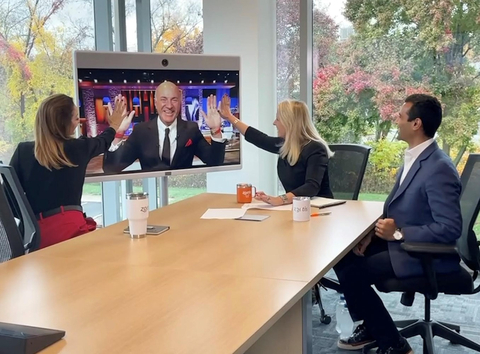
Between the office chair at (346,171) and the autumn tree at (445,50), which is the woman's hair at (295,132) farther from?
the autumn tree at (445,50)

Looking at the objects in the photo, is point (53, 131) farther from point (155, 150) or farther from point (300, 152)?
point (300, 152)

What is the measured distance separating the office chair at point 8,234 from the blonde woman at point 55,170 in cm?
46

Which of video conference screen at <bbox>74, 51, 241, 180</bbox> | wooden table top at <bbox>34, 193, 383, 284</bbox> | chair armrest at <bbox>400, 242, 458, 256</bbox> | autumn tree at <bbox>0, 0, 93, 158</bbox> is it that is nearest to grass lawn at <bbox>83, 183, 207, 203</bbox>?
autumn tree at <bbox>0, 0, 93, 158</bbox>

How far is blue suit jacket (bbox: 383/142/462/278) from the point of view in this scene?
92.1 inches

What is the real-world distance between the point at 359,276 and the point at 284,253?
743mm

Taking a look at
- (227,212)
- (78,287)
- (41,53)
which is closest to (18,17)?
(41,53)

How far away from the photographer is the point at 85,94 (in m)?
3.22

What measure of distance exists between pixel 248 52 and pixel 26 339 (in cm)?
338

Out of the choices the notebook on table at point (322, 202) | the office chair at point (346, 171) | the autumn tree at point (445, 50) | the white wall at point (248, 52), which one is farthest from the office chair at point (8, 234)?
the autumn tree at point (445, 50)

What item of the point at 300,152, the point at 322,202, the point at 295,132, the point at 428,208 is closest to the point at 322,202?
the point at 322,202

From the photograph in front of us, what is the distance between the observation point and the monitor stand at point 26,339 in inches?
46.5

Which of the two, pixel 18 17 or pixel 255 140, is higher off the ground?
pixel 18 17

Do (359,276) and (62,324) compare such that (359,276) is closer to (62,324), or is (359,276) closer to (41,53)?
(62,324)

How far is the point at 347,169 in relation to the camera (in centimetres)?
345
